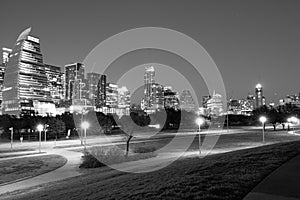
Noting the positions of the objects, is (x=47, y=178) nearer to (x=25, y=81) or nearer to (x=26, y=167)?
(x=26, y=167)

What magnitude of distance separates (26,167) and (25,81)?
17252cm

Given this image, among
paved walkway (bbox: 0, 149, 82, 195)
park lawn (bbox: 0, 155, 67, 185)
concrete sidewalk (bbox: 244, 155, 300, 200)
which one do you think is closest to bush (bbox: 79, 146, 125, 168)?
paved walkway (bbox: 0, 149, 82, 195)

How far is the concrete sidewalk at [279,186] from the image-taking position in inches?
297

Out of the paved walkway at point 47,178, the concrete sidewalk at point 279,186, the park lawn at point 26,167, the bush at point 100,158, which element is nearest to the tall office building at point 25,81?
the park lawn at point 26,167

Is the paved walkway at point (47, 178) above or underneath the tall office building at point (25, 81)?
underneath

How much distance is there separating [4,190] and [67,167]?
714cm

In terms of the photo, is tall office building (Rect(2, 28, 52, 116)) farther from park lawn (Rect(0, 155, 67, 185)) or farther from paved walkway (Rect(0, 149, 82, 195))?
paved walkway (Rect(0, 149, 82, 195))

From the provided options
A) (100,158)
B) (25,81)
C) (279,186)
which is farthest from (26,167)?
(25,81)

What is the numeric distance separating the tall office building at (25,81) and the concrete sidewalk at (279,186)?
185m

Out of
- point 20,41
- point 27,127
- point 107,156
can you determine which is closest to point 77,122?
point 27,127

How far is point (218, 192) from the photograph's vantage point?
7.91 metres

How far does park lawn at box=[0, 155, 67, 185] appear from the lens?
2066 cm

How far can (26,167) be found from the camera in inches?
947

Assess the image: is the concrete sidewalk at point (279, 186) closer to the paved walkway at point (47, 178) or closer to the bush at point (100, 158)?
the paved walkway at point (47, 178)
